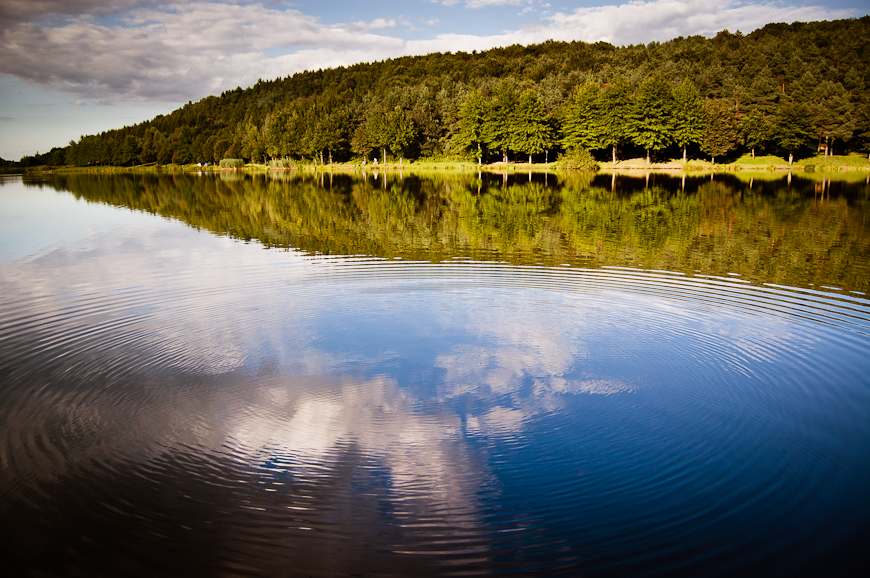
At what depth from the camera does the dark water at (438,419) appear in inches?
191

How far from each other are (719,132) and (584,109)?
20.0m

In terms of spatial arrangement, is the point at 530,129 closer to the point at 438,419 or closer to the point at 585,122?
the point at 585,122

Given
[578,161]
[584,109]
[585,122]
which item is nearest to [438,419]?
[578,161]

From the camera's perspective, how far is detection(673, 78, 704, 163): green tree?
78.8m

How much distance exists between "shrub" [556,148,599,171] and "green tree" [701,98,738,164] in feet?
55.5

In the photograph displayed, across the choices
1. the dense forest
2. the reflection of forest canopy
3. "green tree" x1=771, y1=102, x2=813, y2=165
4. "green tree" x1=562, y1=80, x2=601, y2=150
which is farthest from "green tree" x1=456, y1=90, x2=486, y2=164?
the reflection of forest canopy

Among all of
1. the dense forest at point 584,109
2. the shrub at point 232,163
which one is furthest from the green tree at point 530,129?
the shrub at point 232,163

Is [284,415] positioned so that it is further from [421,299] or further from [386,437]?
[421,299]

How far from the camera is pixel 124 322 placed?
11172 mm

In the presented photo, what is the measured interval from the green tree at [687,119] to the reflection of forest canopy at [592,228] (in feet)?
146

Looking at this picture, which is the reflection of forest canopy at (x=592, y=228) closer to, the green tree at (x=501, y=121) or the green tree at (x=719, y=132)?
the green tree at (x=719, y=132)

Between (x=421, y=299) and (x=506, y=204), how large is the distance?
21375mm

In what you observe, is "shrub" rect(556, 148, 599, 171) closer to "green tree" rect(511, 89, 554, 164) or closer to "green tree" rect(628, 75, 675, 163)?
"green tree" rect(511, 89, 554, 164)

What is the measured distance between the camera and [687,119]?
7962 cm
